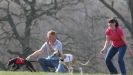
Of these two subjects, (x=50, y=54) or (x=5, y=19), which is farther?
(x=5, y=19)

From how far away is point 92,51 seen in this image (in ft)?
135

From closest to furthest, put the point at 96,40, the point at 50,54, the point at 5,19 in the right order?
the point at 50,54
the point at 5,19
the point at 96,40

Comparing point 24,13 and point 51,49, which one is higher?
point 51,49

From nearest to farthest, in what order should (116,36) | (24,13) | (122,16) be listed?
(116,36) → (24,13) → (122,16)

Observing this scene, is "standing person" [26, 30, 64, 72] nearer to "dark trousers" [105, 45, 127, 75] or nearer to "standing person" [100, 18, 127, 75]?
"dark trousers" [105, 45, 127, 75]

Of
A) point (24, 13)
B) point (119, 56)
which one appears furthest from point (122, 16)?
point (119, 56)

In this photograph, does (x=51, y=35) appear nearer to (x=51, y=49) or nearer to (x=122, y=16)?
(x=51, y=49)

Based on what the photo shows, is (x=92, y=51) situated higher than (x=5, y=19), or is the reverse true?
(x=5, y=19)

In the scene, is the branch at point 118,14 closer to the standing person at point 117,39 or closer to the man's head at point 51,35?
the man's head at point 51,35

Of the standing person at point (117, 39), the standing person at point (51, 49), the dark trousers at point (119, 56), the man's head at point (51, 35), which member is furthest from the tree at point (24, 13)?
the standing person at point (117, 39)

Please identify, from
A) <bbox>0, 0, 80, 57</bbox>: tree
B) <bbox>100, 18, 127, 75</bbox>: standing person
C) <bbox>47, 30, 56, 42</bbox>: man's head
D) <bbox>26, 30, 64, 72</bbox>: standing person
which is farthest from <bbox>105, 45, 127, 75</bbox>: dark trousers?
<bbox>0, 0, 80, 57</bbox>: tree

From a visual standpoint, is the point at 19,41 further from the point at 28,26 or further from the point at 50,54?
the point at 50,54

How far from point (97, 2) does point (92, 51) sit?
4.18 meters

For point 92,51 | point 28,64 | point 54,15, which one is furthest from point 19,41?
point 28,64
